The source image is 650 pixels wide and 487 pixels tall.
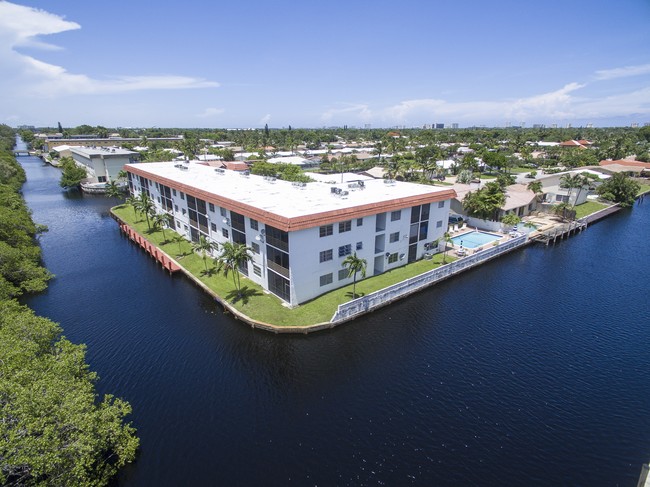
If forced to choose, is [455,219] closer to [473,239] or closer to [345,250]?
[473,239]

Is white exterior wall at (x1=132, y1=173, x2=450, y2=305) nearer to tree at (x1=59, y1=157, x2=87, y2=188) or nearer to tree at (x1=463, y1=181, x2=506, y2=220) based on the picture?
tree at (x1=463, y1=181, x2=506, y2=220)

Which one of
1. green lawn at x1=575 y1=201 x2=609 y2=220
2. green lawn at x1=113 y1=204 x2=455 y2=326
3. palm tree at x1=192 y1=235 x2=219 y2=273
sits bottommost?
green lawn at x1=113 y1=204 x2=455 y2=326

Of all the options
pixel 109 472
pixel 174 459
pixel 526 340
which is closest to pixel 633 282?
pixel 526 340

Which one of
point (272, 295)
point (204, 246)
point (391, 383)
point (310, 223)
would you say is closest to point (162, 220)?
point (204, 246)

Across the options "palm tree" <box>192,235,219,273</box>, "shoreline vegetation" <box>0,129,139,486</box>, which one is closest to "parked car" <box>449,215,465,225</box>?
"palm tree" <box>192,235,219,273</box>

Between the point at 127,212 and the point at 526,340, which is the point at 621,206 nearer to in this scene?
the point at 526,340

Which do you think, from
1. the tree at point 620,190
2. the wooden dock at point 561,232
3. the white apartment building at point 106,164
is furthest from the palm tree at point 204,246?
the tree at point 620,190
